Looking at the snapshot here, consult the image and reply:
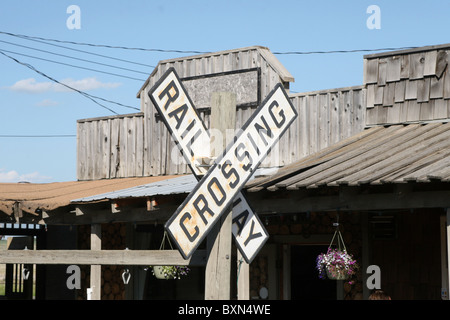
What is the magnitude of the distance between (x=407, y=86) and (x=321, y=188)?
359cm

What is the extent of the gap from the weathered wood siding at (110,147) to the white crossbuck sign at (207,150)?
1242cm

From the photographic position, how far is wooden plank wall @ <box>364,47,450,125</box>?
1334 cm

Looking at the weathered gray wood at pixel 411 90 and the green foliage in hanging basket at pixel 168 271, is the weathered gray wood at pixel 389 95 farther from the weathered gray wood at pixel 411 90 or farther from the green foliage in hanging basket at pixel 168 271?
the green foliage in hanging basket at pixel 168 271

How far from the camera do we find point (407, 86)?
1376 centimetres

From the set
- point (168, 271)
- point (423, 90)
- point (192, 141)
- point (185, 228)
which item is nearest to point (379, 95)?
point (423, 90)

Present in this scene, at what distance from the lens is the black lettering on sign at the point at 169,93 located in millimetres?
5027

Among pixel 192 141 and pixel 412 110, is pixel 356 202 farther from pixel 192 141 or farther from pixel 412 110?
pixel 192 141

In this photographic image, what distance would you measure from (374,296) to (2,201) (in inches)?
261

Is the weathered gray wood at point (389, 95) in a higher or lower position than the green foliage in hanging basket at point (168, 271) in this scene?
higher

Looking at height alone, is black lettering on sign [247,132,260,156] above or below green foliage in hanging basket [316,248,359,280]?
above

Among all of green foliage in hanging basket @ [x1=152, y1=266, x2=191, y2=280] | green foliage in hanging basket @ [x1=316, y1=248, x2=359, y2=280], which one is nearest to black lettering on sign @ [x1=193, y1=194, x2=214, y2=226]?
green foliage in hanging basket @ [x1=316, y1=248, x2=359, y2=280]

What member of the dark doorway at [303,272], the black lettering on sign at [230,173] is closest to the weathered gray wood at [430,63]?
the dark doorway at [303,272]

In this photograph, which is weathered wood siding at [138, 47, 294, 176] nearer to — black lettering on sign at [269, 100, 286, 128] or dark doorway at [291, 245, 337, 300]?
dark doorway at [291, 245, 337, 300]

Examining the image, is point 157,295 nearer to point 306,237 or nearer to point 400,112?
point 306,237
